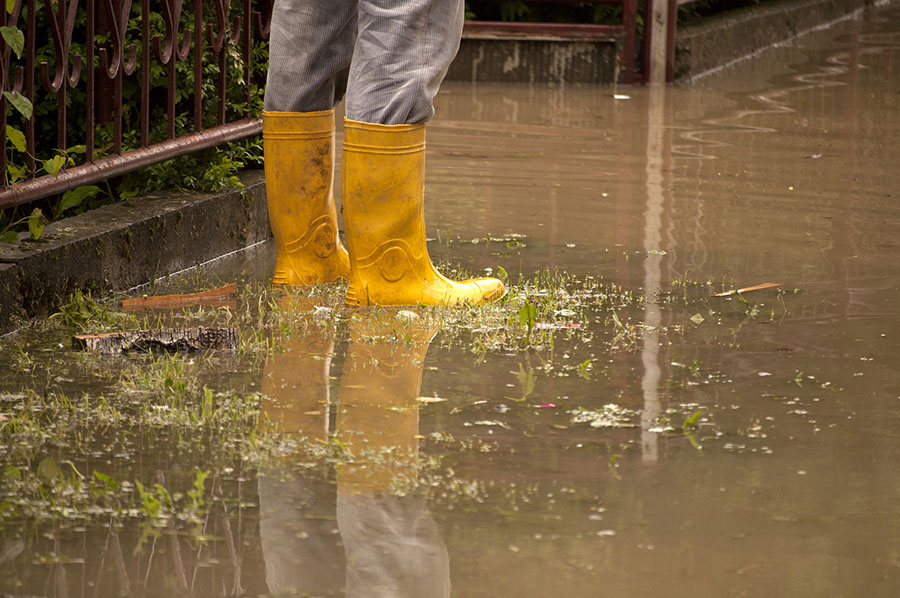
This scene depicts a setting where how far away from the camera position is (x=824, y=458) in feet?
8.12

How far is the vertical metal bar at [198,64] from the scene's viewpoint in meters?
3.93

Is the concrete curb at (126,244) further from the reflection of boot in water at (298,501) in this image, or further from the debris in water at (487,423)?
the debris in water at (487,423)

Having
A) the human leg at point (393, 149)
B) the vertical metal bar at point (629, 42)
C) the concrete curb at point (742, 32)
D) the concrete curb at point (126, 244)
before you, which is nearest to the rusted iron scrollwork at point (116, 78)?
the concrete curb at point (126, 244)

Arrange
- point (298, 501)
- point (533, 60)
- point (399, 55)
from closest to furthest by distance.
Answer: point (298, 501), point (399, 55), point (533, 60)

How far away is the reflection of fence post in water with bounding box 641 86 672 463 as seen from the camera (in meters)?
2.70

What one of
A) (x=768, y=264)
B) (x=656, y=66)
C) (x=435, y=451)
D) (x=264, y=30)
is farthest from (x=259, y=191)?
(x=656, y=66)

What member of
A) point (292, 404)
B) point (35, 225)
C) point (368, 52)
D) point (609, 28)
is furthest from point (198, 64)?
point (609, 28)

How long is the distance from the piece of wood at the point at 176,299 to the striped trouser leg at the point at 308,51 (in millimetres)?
538

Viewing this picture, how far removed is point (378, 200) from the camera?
3.54 m

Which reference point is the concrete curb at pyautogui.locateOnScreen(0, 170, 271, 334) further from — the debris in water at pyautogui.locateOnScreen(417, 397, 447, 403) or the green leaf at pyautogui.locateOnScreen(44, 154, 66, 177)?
the debris in water at pyautogui.locateOnScreen(417, 397, 447, 403)

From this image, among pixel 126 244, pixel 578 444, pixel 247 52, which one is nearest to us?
pixel 578 444

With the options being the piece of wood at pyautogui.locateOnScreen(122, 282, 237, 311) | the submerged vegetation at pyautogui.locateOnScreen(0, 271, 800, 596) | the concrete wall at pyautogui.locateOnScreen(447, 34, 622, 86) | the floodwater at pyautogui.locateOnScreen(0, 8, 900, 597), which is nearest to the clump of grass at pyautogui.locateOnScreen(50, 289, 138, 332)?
the submerged vegetation at pyautogui.locateOnScreen(0, 271, 800, 596)

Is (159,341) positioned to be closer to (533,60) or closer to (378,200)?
(378,200)

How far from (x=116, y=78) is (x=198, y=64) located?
0.42 m
